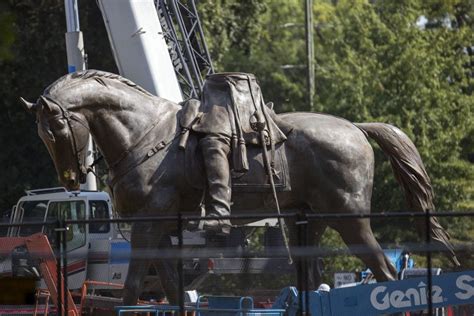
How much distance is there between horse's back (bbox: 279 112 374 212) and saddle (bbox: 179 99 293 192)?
15 centimetres

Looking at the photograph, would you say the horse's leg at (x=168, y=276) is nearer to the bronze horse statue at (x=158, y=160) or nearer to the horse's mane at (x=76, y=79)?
the bronze horse statue at (x=158, y=160)

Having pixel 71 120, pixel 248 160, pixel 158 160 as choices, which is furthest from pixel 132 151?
pixel 248 160

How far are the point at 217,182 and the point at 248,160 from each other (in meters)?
0.61

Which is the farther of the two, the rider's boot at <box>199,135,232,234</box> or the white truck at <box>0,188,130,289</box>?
the white truck at <box>0,188,130,289</box>

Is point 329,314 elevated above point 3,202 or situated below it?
below

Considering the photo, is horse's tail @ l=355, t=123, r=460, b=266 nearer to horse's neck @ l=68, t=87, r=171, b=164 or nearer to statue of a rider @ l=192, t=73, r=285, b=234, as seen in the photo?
statue of a rider @ l=192, t=73, r=285, b=234

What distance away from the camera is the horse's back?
45.0 ft

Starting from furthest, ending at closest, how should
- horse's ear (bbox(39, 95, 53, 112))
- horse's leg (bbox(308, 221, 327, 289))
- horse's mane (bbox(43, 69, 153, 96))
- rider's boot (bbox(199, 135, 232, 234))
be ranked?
1. horse's leg (bbox(308, 221, 327, 289))
2. horse's mane (bbox(43, 69, 153, 96))
3. horse's ear (bbox(39, 95, 53, 112))
4. rider's boot (bbox(199, 135, 232, 234))

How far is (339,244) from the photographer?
31.7 metres

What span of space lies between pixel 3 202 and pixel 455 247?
21550mm

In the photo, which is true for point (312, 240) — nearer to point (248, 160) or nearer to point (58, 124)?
point (248, 160)

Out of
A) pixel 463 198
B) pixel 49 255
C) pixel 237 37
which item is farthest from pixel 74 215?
pixel 237 37

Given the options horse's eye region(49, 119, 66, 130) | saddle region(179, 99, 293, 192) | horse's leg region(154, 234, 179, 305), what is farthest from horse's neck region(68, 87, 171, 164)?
horse's leg region(154, 234, 179, 305)

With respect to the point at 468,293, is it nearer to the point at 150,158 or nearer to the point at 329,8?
the point at 150,158
